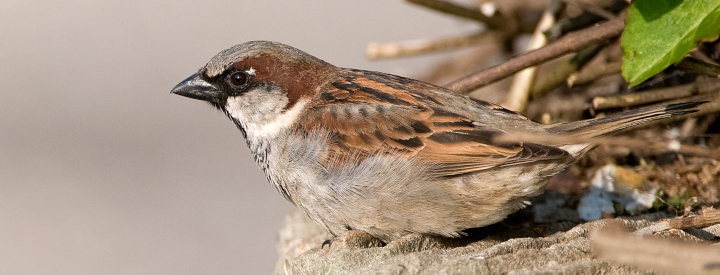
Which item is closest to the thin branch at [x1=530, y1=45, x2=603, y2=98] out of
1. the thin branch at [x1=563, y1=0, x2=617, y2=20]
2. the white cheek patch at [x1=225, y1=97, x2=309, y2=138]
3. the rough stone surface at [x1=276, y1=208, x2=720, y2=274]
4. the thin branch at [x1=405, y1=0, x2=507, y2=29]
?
the thin branch at [x1=563, y1=0, x2=617, y2=20]

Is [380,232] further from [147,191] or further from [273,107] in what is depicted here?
[147,191]

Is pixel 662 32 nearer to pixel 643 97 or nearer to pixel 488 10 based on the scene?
pixel 643 97

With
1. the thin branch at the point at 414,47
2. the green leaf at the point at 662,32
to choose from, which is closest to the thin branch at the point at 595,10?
the green leaf at the point at 662,32

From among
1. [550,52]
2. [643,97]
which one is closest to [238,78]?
[550,52]

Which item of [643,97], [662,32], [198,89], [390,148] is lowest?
[390,148]

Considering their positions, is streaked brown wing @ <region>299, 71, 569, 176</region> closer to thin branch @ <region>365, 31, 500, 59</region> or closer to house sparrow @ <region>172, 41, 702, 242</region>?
house sparrow @ <region>172, 41, 702, 242</region>

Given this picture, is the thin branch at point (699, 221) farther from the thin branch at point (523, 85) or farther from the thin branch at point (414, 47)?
the thin branch at point (414, 47)
